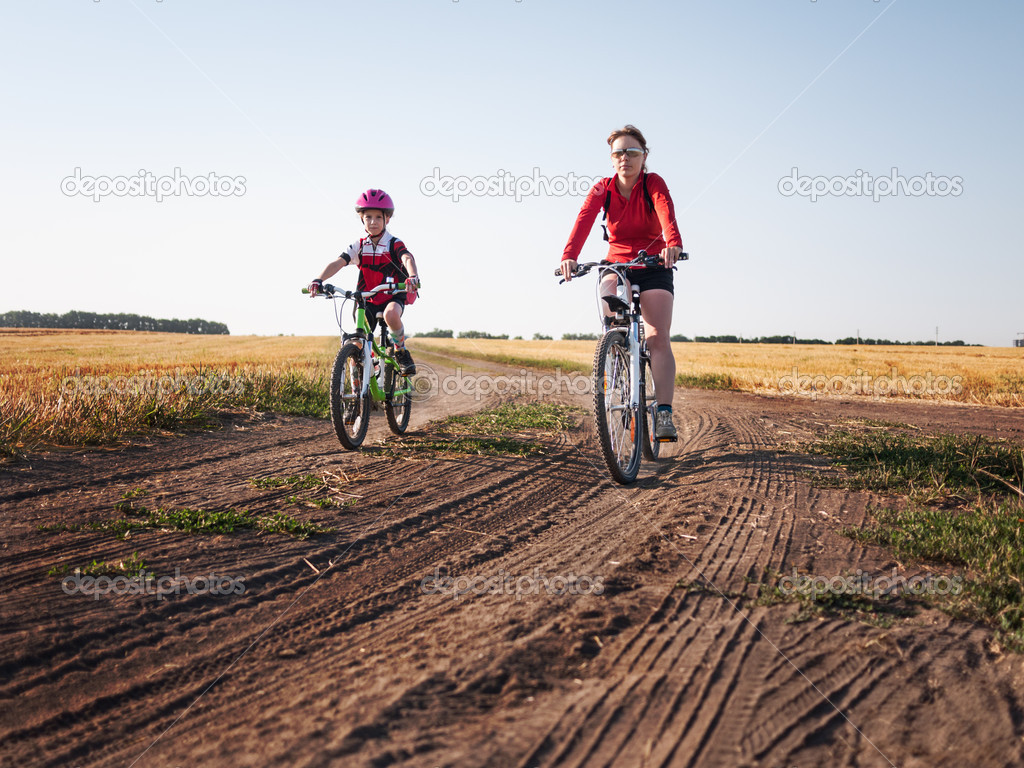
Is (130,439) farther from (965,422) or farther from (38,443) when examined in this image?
(965,422)

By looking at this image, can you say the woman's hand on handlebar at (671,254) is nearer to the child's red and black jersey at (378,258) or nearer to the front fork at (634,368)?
the front fork at (634,368)

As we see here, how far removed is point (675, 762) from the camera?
55.1 inches

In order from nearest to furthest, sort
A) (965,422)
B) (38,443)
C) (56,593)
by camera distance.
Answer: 1. (56,593)
2. (38,443)
3. (965,422)

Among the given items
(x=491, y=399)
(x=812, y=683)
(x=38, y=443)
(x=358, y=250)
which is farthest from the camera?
(x=491, y=399)

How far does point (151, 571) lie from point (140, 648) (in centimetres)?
66

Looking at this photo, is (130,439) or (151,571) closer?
(151,571)

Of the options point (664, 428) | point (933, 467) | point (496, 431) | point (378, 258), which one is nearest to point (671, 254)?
point (664, 428)

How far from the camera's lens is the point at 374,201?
6711 mm

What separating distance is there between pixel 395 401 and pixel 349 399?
876 mm

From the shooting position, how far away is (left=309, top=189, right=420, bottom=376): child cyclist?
21.6 ft

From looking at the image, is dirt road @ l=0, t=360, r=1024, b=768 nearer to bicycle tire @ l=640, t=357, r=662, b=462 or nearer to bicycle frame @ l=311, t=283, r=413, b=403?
bicycle tire @ l=640, t=357, r=662, b=462

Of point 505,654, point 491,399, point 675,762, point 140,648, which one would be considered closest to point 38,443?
point 140,648
